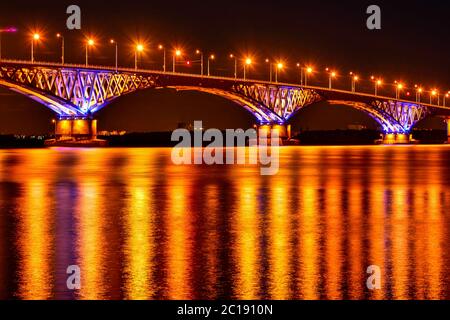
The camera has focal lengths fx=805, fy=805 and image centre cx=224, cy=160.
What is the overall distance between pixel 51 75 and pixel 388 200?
278ft

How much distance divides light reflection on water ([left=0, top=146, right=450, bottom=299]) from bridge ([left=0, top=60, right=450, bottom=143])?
77780 millimetres

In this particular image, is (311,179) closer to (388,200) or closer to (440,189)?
(440,189)

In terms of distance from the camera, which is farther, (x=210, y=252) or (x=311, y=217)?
(x=311, y=217)

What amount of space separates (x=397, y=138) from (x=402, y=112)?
5610mm

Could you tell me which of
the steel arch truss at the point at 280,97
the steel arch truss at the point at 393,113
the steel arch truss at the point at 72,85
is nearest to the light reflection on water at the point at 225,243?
the steel arch truss at the point at 72,85

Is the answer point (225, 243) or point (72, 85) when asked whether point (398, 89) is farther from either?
point (225, 243)

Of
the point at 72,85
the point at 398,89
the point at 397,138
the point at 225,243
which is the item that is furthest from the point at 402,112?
the point at 225,243

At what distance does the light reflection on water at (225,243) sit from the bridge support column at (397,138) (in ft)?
476

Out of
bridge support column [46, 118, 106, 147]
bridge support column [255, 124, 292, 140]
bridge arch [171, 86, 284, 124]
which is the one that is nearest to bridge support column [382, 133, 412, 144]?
bridge support column [255, 124, 292, 140]

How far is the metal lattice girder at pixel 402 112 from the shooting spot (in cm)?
15862

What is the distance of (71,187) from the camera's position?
22141 millimetres

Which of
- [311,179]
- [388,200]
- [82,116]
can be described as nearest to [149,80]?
[82,116]

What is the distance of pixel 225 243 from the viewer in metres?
10.8
